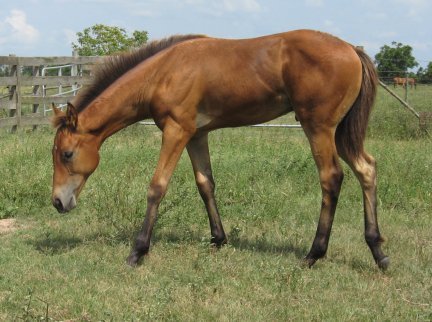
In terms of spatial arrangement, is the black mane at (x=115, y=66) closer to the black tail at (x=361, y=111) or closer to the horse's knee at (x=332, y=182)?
the black tail at (x=361, y=111)

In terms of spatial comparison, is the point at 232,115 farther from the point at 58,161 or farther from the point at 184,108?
the point at 58,161

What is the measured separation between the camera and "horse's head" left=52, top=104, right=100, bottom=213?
5.40m

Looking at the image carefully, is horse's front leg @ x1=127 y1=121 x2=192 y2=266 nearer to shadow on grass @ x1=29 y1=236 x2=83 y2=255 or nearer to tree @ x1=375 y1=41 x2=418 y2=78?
shadow on grass @ x1=29 y1=236 x2=83 y2=255

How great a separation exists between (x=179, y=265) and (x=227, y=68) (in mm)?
1792

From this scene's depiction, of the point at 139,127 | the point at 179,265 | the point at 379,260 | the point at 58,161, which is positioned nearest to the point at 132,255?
the point at 179,265

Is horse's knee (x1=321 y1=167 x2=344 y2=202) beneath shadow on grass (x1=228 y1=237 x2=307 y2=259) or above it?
above

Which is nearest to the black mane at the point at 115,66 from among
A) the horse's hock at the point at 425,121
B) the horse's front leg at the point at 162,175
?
the horse's front leg at the point at 162,175

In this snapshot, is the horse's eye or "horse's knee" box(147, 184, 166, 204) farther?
the horse's eye

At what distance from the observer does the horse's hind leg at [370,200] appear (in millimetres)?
5055

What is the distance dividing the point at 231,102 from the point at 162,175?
0.90 m

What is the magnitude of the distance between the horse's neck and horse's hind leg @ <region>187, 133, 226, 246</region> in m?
0.67

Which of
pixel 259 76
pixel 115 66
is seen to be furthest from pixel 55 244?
pixel 259 76

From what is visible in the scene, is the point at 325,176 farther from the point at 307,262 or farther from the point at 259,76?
the point at 259,76

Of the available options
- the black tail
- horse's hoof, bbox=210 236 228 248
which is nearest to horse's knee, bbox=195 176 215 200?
horse's hoof, bbox=210 236 228 248
